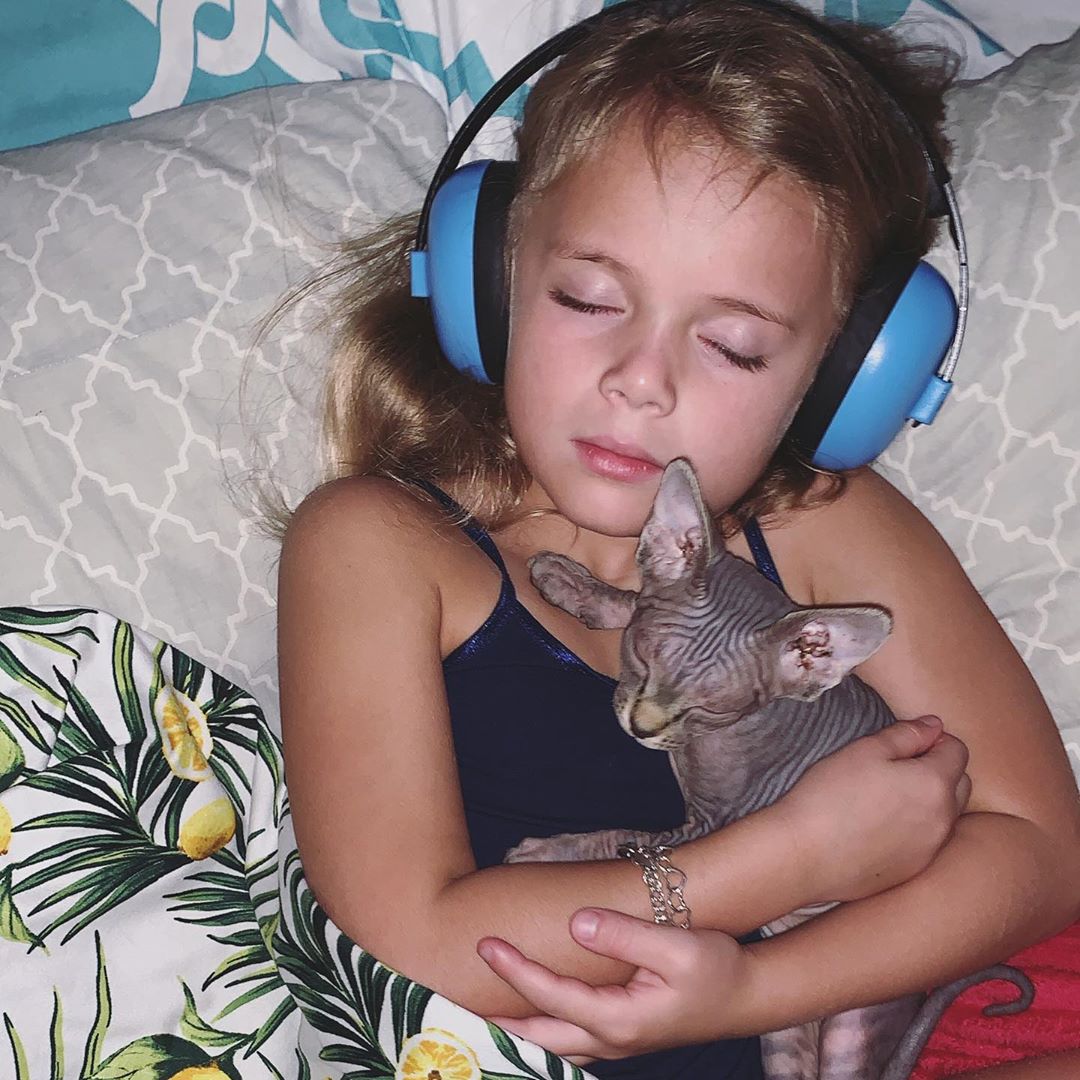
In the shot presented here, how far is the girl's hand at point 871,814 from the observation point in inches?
63.6

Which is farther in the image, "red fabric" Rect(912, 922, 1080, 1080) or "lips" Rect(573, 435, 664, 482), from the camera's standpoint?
"red fabric" Rect(912, 922, 1080, 1080)

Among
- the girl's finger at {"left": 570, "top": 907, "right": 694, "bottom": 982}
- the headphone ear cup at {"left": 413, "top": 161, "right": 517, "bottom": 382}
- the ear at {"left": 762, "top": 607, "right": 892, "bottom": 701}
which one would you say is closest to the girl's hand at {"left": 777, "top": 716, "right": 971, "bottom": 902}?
the ear at {"left": 762, "top": 607, "right": 892, "bottom": 701}

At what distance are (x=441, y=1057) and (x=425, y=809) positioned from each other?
272 mm

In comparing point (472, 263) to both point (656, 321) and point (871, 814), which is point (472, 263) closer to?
point (656, 321)

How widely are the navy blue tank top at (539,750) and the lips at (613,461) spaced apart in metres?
0.23

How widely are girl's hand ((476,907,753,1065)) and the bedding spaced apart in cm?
136

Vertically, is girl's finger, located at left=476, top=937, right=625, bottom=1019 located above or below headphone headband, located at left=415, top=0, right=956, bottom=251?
below

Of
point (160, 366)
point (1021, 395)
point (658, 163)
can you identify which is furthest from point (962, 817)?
point (160, 366)

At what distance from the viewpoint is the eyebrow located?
1.56m

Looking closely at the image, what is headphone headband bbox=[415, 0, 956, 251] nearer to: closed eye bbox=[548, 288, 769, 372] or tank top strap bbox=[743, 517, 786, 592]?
closed eye bbox=[548, 288, 769, 372]

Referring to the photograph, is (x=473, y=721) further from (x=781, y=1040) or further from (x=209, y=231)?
(x=209, y=231)

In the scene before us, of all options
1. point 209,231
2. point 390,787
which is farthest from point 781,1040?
point 209,231

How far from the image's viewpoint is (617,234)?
5.12ft

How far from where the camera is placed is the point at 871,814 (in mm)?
1626
